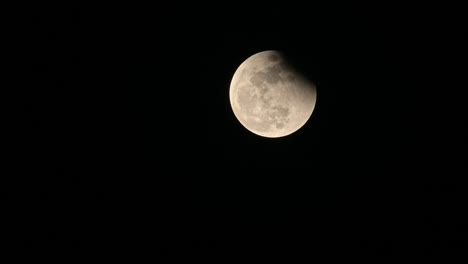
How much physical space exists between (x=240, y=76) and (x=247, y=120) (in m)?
0.63

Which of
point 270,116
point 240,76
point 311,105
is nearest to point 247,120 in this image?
point 270,116

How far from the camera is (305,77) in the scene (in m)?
3.72

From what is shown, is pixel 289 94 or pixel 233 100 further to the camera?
pixel 233 100

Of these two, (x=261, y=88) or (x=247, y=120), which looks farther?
(x=247, y=120)

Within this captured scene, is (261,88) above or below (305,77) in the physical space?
below

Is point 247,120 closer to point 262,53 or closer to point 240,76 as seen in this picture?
point 240,76

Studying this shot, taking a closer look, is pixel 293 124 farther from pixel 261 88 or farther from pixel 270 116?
pixel 261 88

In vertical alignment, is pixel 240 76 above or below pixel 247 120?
above

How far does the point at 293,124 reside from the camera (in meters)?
3.78

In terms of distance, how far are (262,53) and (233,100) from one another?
79 cm

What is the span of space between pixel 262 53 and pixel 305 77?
71cm

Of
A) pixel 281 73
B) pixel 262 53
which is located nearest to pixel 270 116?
pixel 281 73

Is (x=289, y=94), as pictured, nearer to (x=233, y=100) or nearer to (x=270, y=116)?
(x=270, y=116)

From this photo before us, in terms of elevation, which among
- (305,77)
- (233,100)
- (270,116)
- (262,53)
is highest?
(262,53)
